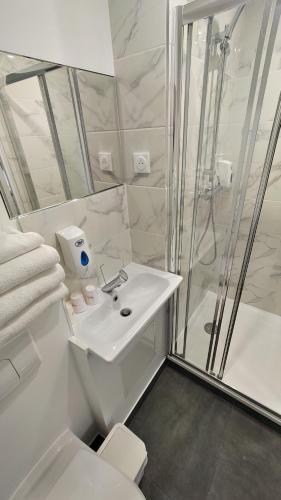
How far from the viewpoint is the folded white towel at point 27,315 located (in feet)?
1.79

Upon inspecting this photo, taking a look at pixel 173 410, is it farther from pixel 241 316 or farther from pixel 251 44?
Answer: pixel 251 44

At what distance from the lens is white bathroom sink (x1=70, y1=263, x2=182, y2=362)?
34.4 inches

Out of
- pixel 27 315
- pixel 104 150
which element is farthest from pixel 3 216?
pixel 104 150

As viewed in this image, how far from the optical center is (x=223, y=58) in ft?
3.62

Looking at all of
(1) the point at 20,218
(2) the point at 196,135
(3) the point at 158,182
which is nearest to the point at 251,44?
(2) the point at 196,135

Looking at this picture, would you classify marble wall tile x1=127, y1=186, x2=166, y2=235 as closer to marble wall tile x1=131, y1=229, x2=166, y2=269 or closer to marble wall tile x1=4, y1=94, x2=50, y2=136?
marble wall tile x1=131, y1=229, x2=166, y2=269

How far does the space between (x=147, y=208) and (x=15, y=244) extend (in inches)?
29.5

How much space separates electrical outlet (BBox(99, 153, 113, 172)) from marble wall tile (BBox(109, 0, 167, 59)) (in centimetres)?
42

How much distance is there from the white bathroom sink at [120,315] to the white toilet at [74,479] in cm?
43

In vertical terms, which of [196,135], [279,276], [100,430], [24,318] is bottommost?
[100,430]

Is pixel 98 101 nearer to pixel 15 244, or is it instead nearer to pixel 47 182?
pixel 47 182

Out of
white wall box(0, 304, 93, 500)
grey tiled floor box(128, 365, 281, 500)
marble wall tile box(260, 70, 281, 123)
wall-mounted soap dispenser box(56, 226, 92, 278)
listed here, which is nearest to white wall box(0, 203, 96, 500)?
white wall box(0, 304, 93, 500)

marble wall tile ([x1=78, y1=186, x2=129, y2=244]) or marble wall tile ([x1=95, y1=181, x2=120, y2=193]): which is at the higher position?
marble wall tile ([x1=95, y1=181, x2=120, y2=193])

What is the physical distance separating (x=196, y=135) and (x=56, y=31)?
72 centimetres
